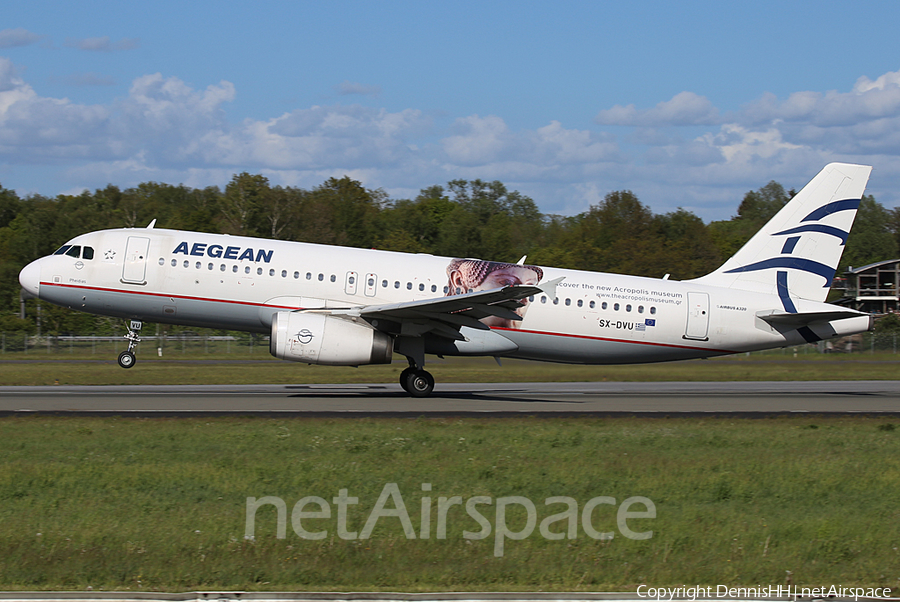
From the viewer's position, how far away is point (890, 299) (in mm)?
74812

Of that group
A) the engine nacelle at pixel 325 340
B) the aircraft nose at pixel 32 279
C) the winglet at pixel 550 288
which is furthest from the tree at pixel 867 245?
the aircraft nose at pixel 32 279

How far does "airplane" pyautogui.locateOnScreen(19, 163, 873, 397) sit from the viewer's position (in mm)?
22469

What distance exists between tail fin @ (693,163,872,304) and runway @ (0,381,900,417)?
3363 mm

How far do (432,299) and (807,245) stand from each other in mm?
11939

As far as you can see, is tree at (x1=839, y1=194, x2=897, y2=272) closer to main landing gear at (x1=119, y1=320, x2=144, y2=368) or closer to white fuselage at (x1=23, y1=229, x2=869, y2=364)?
white fuselage at (x1=23, y1=229, x2=869, y2=364)

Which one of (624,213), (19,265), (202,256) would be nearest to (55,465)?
(202,256)

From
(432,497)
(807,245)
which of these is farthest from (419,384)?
(432,497)

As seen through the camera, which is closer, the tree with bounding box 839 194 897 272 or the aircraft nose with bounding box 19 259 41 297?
the aircraft nose with bounding box 19 259 41 297

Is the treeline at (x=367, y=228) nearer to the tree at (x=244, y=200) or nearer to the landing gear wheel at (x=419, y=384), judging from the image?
the tree at (x=244, y=200)

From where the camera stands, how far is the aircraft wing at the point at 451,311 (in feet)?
70.4

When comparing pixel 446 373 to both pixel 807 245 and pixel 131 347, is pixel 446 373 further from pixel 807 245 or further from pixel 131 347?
pixel 807 245

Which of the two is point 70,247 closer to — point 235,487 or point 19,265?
point 235,487

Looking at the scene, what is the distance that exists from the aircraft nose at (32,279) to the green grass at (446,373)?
534 centimetres

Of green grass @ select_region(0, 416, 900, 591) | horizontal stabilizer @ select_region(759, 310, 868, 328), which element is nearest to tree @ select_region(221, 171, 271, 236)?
horizontal stabilizer @ select_region(759, 310, 868, 328)
